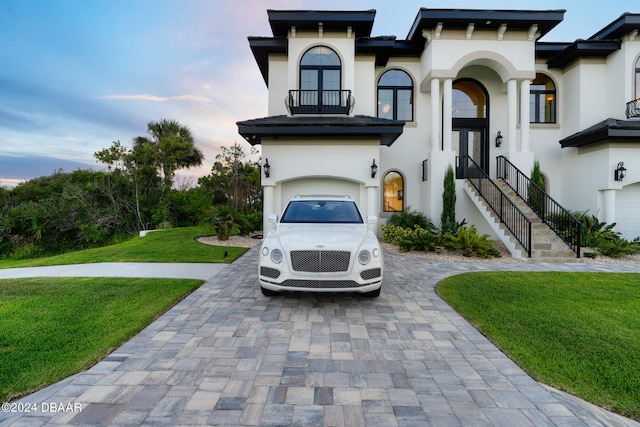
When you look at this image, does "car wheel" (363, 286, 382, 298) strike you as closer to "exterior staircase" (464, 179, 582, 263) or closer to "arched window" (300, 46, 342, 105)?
"exterior staircase" (464, 179, 582, 263)

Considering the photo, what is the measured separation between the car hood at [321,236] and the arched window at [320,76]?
8.50 meters

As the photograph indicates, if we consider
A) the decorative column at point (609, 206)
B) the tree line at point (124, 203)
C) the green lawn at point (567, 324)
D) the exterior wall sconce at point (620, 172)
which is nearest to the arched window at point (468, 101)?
the exterior wall sconce at point (620, 172)

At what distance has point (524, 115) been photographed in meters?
12.0

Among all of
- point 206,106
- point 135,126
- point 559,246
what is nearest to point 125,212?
point 206,106

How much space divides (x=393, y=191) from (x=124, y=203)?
14419 mm

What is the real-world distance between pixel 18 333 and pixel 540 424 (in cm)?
545

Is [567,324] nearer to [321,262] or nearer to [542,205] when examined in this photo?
[321,262]

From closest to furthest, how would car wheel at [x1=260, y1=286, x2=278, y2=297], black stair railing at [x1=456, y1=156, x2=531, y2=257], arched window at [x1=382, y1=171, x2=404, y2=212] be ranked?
car wheel at [x1=260, y1=286, x2=278, y2=297], black stair railing at [x1=456, y1=156, x2=531, y2=257], arched window at [x1=382, y1=171, x2=404, y2=212]

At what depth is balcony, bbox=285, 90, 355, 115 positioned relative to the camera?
12.0 m

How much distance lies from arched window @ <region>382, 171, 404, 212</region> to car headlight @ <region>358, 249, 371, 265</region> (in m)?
9.05

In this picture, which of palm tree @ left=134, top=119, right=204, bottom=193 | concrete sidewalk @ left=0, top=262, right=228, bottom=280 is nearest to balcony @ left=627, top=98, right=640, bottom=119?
concrete sidewalk @ left=0, top=262, right=228, bottom=280

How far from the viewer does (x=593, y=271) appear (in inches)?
278

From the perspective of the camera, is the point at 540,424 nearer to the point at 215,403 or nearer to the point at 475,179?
the point at 215,403

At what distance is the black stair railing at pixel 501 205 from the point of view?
348 inches
